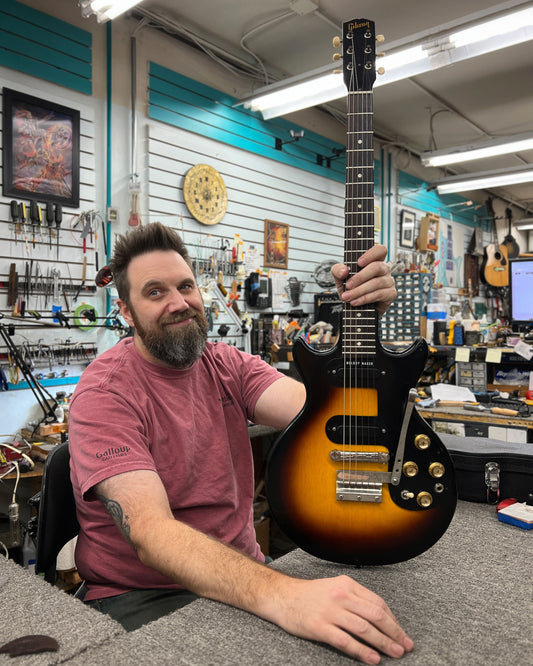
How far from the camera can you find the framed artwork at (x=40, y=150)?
2.92 metres

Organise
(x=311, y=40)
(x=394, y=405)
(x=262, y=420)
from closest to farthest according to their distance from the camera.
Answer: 1. (x=394, y=405)
2. (x=262, y=420)
3. (x=311, y=40)

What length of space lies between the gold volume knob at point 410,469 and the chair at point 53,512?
34.9 inches

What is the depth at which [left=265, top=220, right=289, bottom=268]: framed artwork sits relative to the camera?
15.7 ft

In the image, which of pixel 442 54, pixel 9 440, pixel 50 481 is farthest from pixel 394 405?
pixel 442 54

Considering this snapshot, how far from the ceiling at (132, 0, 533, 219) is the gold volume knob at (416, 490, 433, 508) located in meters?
3.09

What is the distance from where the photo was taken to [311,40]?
4.15 meters

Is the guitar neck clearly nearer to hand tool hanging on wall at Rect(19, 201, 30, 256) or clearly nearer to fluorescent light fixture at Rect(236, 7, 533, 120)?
hand tool hanging on wall at Rect(19, 201, 30, 256)

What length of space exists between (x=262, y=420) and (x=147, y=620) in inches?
24.3

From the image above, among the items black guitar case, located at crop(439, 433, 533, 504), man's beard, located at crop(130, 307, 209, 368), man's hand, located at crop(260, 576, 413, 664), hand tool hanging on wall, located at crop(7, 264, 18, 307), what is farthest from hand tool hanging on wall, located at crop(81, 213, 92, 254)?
man's hand, located at crop(260, 576, 413, 664)

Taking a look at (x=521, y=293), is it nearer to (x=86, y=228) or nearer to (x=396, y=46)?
(x=396, y=46)

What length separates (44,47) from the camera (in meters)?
3.09

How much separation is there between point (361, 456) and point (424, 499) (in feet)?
0.48

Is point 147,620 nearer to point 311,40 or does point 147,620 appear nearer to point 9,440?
point 9,440

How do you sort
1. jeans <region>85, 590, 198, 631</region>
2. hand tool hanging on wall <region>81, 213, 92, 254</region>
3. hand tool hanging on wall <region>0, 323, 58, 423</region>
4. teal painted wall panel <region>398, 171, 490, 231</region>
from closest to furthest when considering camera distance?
jeans <region>85, 590, 198, 631</region>
hand tool hanging on wall <region>0, 323, 58, 423</region>
hand tool hanging on wall <region>81, 213, 92, 254</region>
teal painted wall panel <region>398, 171, 490, 231</region>
